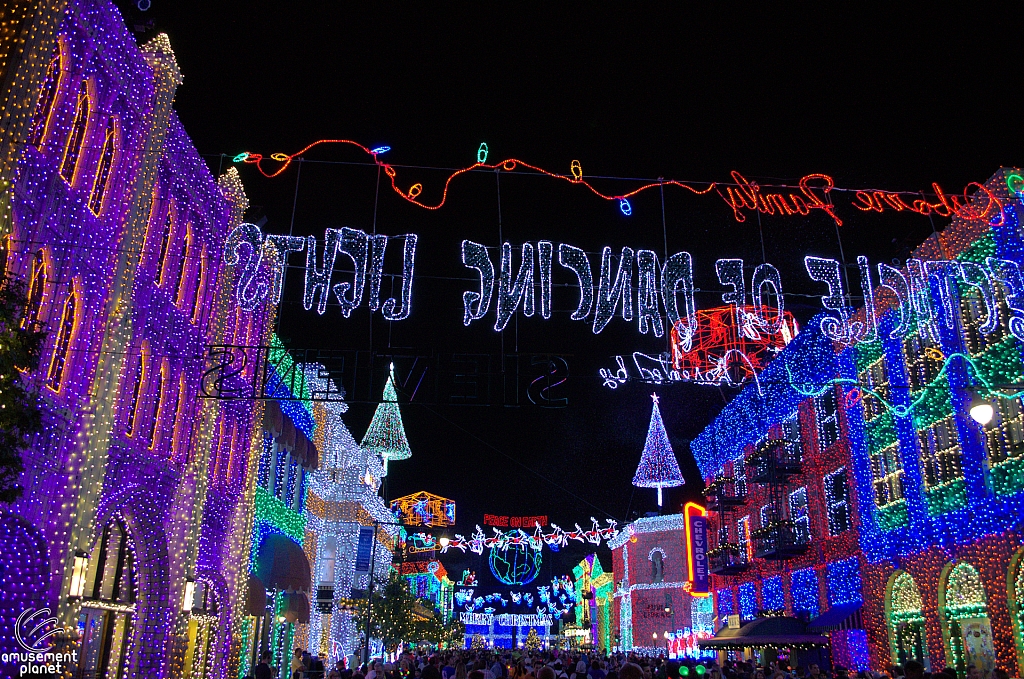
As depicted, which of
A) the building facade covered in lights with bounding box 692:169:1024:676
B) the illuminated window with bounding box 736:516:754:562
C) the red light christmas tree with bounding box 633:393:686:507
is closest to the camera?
the building facade covered in lights with bounding box 692:169:1024:676

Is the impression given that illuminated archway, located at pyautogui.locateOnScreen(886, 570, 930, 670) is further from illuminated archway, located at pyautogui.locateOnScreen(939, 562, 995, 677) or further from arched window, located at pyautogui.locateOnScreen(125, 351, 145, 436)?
arched window, located at pyautogui.locateOnScreen(125, 351, 145, 436)

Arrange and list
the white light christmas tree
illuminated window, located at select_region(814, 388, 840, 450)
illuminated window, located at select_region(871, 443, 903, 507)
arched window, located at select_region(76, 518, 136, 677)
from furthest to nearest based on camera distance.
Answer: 1. the white light christmas tree
2. illuminated window, located at select_region(814, 388, 840, 450)
3. illuminated window, located at select_region(871, 443, 903, 507)
4. arched window, located at select_region(76, 518, 136, 677)

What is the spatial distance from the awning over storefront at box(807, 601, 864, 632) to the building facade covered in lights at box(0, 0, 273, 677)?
1797 cm

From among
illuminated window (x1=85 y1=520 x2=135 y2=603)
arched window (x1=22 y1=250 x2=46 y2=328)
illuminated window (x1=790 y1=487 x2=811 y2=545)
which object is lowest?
illuminated window (x1=85 y1=520 x2=135 y2=603)

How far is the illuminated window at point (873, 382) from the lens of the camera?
23.6m

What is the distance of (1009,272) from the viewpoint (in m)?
17.6

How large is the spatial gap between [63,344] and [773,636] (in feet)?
78.5

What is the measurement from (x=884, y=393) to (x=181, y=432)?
1868cm

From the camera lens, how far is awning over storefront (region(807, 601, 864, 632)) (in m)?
24.8

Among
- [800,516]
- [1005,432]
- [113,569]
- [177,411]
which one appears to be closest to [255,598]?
[113,569]

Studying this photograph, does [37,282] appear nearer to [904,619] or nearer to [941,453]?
[941,453]

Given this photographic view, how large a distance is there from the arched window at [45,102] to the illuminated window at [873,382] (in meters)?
21.2

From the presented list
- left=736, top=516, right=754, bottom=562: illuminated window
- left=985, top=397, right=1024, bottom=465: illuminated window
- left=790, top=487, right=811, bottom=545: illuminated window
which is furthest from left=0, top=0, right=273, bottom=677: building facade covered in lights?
left=736, top=516, right=754, bottom=562: illuminated window

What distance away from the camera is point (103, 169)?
14.7 meters
